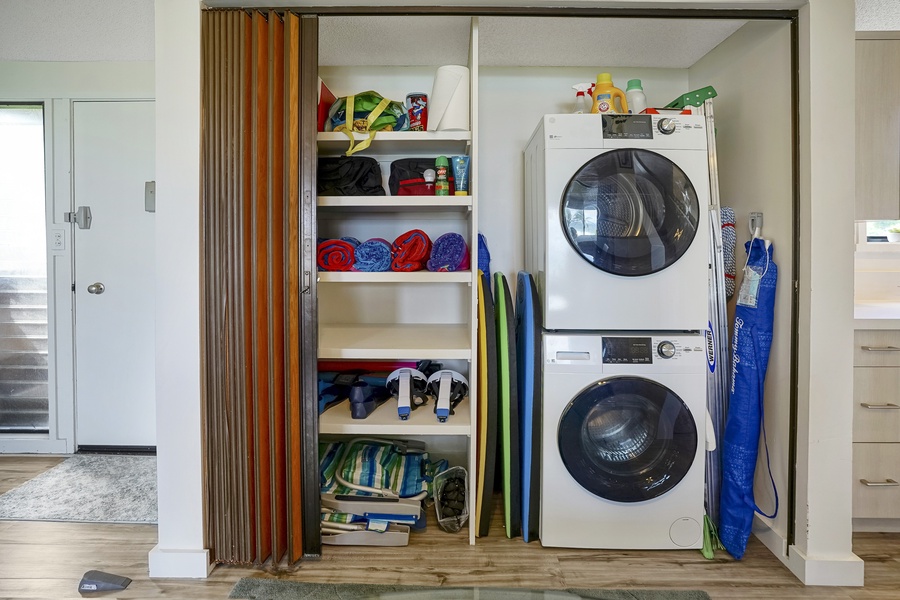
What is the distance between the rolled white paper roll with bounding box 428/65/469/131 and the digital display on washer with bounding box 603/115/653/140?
0.55 meters

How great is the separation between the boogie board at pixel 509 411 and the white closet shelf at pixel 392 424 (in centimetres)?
17

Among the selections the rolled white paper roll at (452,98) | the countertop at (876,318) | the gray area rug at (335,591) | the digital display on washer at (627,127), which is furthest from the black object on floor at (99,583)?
the countertop at (876,318)

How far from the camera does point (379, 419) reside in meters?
1.99

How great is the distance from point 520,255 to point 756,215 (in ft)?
3.49

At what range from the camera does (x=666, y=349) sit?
6.20 ft

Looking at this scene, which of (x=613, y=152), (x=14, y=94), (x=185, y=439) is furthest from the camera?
(x=14, y=94)

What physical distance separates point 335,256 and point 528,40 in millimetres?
1302

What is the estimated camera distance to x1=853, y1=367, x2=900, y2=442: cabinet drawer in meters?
2.00

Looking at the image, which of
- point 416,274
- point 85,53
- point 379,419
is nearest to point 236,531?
point 379,419

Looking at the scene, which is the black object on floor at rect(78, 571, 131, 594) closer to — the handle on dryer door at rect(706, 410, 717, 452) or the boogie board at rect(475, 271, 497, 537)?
the boogie board at rect(475, 271, 497, 537)

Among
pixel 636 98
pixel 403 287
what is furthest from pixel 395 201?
pixel 636 98

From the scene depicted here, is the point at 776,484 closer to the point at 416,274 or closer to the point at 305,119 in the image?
the point at 416,274

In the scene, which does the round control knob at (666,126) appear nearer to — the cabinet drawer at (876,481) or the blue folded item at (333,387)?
the cabinet drawer at (876,481)

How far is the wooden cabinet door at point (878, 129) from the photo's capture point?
2115 mm
